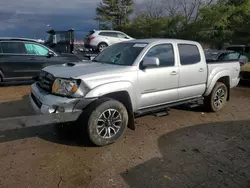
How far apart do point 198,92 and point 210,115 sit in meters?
0.80

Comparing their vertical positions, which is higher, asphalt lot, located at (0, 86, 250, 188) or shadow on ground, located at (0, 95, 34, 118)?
shadow on ground, located at (0, 95, 34, 118)

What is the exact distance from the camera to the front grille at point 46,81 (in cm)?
412

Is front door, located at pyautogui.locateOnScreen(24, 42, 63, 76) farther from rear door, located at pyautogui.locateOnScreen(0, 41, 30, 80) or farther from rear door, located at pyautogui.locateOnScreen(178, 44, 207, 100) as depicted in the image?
rear door, located at pyautogui.locateOnScreen(178, 44, 207, 100)

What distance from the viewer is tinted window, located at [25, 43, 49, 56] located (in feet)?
27.9

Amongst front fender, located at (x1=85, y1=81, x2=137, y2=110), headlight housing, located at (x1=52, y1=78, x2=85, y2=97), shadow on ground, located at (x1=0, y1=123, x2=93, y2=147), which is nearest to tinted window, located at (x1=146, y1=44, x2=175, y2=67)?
front fender, located at (x1=85, y1=81, x2=137, y2=110)

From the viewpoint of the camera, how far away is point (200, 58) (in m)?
5.70

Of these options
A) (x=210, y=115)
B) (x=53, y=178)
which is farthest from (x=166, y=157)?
(x=210, y=115)

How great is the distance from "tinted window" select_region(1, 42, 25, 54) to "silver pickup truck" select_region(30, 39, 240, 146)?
4203mm

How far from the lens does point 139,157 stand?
378 cm

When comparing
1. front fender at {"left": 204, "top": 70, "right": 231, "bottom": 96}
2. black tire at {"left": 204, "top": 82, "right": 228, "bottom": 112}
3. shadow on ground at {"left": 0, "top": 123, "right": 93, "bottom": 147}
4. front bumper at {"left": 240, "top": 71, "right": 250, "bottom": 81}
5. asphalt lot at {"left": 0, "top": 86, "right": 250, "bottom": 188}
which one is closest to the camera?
asphalt lot at {"left": 0, "top": 86, "right": 250, "bottom": 188}

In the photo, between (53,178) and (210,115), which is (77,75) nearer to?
(53,178)

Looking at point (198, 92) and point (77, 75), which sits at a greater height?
point (77, 75)

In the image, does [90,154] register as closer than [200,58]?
Yes

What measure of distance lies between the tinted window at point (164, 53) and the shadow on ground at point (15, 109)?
307 cm
